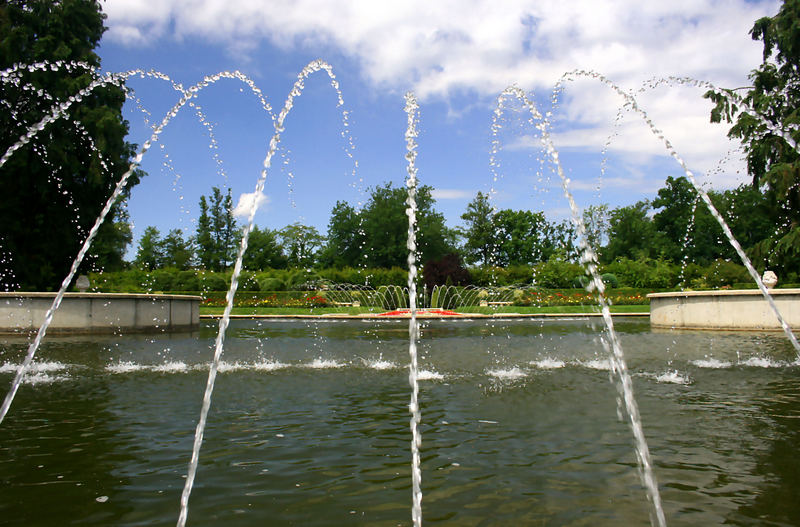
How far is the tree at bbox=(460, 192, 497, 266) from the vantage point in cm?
7912

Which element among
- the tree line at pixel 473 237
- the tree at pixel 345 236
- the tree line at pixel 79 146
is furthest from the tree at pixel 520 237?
the tree line at pixel 79 146

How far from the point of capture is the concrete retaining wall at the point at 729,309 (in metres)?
18.1

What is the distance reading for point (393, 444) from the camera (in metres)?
5.57

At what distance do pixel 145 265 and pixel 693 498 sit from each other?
83263 millimetres

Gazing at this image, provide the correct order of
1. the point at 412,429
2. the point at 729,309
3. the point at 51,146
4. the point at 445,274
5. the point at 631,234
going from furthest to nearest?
the point at 631,234, the point at 445,274, the point at 51,146, the point at 729,309, the point at 412,429

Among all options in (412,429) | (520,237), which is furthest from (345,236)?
(412,429)

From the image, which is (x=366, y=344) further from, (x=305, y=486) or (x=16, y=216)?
(x=16, y=216)

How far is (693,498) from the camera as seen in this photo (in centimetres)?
408

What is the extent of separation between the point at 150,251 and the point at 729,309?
82653 millimetres

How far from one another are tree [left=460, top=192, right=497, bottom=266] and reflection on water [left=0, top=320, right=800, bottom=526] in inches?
2701

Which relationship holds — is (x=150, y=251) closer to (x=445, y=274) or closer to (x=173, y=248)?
(x=173, y=248)

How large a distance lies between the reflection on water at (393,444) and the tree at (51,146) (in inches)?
683

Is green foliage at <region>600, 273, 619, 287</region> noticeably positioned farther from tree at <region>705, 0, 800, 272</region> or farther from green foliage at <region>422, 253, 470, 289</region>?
tree at <region>705, 0, 800, 272</region>

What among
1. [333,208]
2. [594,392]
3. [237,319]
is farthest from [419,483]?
[333,208]
